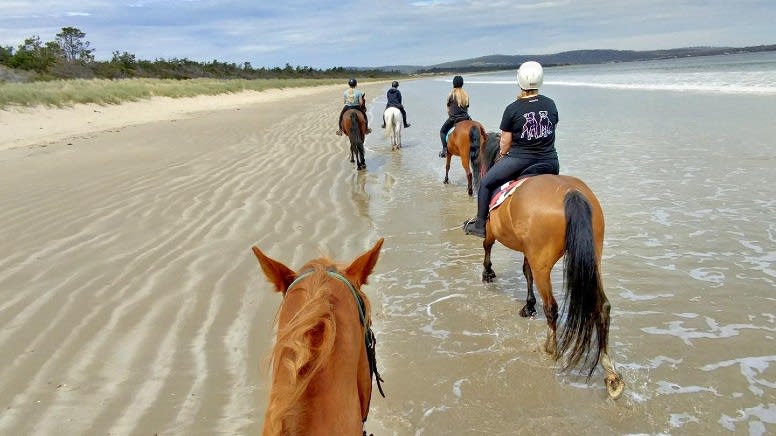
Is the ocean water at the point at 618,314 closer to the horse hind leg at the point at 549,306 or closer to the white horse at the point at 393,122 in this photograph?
the horse hind leg at the point at 549,306

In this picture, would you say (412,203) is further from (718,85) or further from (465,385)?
(718,85)

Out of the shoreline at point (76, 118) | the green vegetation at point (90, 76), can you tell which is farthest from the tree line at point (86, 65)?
the shoreline at point (76, 118)

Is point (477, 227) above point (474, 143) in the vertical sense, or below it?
below

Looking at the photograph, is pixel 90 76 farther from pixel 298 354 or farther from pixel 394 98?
pixel 298 354

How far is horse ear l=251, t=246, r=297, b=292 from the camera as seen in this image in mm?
1795

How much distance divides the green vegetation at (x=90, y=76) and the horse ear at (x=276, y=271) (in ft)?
69.2

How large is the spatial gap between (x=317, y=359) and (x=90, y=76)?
49.2 meters

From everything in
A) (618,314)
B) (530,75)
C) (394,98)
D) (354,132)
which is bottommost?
(618,314)

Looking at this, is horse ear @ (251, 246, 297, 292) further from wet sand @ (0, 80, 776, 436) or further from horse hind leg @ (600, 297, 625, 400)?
horse hind leg @ (600, 297, 625, 400)

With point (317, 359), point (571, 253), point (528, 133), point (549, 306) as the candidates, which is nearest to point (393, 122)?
point (528, 133)

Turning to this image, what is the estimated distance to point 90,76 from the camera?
4297 cm

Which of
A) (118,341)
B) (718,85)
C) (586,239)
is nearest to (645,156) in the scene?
(586,239)

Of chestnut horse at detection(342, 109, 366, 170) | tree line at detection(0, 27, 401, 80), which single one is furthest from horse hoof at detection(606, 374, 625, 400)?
tree line at detection(0, 27, 401, 80)

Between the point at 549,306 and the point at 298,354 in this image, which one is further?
the point at 549,306
